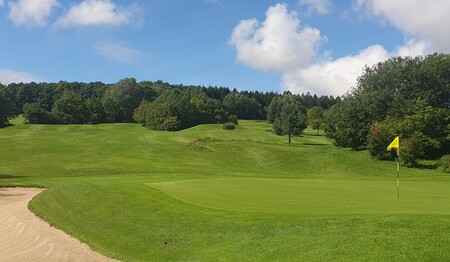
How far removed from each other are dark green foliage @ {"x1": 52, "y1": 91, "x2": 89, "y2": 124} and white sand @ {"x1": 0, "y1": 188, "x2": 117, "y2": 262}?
10018cm

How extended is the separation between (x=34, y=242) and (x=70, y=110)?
10991cm

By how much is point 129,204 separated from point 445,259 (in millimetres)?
13108

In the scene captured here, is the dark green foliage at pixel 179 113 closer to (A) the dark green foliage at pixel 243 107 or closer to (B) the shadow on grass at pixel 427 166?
(A) the dark green foliage at pixel 243 107

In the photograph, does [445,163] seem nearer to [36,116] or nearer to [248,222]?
[248,222]

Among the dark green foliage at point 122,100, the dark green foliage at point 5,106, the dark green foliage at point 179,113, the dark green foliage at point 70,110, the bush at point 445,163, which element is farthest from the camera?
the dark green foliage at point 122,100

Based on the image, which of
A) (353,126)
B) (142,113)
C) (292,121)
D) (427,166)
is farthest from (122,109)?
(427,166)

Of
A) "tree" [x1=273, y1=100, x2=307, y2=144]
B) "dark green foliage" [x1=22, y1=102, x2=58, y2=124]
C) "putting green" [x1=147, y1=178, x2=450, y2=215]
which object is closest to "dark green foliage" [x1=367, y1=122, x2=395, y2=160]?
"tree" [x1=273, y1=100, x2=307, y2=144]

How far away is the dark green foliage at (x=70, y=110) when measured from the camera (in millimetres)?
119650

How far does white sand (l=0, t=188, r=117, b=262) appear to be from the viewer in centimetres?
1480

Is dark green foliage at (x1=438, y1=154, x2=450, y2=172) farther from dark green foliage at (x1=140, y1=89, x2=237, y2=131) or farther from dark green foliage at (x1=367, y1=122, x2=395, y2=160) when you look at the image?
dark green foliage at (x1=140, y1=89, x2=237, y2=131)

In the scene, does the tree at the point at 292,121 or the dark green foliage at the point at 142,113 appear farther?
the dark green foliage at the point at 142,113

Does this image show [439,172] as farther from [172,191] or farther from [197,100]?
[197,100]

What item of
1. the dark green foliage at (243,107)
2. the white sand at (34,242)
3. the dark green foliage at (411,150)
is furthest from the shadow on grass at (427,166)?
the dark green foliage at (243,107)

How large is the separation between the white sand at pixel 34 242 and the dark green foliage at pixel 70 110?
100 metres
